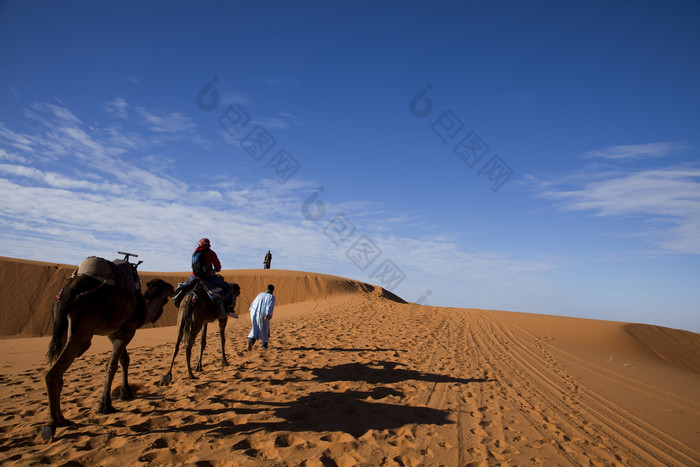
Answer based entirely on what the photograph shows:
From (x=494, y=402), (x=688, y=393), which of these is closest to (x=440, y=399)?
(x=494, y=402)

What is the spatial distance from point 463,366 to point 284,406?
19.7ft

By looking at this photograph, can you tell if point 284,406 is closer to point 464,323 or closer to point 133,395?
point 133,395

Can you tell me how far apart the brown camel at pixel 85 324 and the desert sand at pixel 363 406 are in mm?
372

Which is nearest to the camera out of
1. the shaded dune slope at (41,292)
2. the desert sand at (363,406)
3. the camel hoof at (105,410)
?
the desert sand at (363,406)

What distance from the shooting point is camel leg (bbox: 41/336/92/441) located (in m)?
4.52

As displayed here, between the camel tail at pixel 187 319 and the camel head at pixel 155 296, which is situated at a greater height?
the camel head at pixel 155 296

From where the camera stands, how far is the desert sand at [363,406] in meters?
4.59

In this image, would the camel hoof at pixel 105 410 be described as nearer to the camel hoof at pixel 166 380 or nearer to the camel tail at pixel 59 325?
→ the camel tail at pixel 59 325

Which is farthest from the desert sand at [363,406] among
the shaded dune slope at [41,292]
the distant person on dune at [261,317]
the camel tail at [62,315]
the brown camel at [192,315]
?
the shaded dune slope at [41,292]

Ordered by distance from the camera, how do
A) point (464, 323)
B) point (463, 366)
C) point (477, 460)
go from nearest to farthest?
point (477, 460)
point (463, 366)
point (464, 323)

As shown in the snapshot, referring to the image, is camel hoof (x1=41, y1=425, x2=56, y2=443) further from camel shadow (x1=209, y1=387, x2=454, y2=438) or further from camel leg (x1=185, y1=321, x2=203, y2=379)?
camel leg (x1=185, y1=321, x2=203, y2=379)

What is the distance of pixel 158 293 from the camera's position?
7.26m

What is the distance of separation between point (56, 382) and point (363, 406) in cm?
440

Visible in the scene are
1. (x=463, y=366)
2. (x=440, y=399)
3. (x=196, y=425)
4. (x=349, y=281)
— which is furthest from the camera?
(x=349, y=281)
